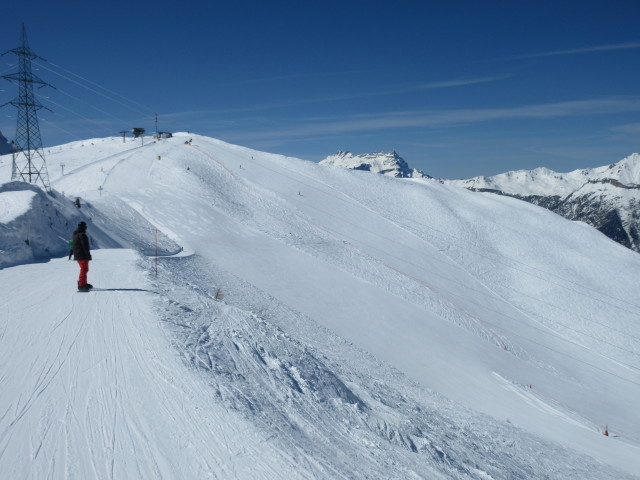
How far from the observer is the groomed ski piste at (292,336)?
19.7 feet

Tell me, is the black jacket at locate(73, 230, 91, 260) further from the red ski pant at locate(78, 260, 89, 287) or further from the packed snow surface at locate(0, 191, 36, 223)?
the packed snow surface at locate(0, 191, 36, 223)

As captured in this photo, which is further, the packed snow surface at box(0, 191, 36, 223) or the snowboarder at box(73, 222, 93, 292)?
the packed snow surface at box(0, 191, 36, 223)

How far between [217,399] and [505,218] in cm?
5957

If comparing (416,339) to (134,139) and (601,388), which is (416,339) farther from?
(134,139)

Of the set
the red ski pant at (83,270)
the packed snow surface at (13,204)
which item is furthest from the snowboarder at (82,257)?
the packed snow surface at (13,204)

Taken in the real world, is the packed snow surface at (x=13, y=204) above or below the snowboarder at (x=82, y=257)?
above

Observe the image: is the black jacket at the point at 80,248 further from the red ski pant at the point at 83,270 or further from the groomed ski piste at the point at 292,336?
the groomed ski piste at the point at 292,336

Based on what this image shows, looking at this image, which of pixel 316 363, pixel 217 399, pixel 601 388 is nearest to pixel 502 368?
pixel 601 388

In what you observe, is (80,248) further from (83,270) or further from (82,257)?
(83,270)

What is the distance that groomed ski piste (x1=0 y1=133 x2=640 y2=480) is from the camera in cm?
602

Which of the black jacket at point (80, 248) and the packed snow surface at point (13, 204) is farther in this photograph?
the packed snow surface at point (13, 204)

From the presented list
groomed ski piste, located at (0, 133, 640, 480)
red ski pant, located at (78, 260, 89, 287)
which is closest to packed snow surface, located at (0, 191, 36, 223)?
groomed ski piste, located at (0, 133, 640, 480)

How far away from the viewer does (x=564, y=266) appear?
49.8 m

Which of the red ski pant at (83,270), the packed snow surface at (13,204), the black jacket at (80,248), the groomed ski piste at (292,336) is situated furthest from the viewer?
the packed snow surface at (13,204)
